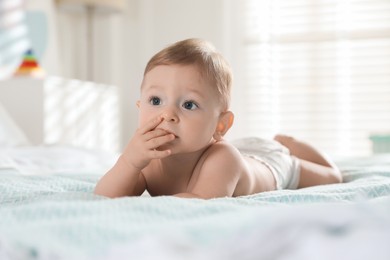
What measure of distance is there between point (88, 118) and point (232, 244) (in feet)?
9.72

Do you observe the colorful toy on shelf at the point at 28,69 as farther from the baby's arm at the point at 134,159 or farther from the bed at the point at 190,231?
the bed at the point at 190,231

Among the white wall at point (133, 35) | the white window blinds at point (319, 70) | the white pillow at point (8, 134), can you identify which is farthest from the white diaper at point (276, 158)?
the white wall at point (133, 35)

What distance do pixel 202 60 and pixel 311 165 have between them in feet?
2.17

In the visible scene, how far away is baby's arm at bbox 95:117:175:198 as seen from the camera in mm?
1067

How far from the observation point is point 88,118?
3391 millimetres

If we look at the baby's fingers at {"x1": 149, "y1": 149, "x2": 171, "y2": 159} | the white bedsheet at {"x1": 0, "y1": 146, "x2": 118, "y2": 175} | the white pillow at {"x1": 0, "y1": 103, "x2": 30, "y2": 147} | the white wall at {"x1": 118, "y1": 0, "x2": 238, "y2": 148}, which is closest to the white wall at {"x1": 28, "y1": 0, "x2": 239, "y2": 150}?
the white wall at {"x1": 118, "y1": 0, "x2": 238, "y2": 148}

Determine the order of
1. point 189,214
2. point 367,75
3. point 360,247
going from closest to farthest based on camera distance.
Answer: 1. point 360,247
2. point 189,214
3. point 367,75

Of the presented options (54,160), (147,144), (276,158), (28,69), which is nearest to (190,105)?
(147,144)

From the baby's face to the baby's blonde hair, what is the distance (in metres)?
0.01

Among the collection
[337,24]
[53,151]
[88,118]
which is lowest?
[88,118]

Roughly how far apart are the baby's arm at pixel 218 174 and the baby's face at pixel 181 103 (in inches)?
1.6

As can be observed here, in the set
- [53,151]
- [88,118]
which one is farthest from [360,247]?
[88,118]

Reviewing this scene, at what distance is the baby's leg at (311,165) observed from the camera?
1.59 meters

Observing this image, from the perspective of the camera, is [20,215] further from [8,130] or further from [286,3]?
[286,3]
